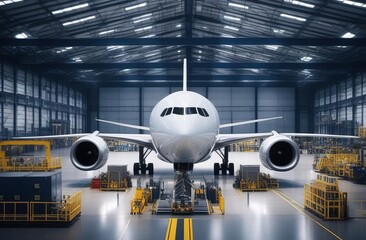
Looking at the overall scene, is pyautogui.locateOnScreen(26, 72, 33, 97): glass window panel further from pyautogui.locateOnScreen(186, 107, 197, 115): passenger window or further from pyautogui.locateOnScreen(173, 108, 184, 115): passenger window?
pyautogui.locateOnScreen(186, 107, 197, 115): passenger window

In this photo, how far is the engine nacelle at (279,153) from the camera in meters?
15.3

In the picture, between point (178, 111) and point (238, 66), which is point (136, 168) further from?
point (238, 66)

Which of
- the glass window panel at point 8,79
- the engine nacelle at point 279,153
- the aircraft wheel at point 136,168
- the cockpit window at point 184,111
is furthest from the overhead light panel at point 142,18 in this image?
the cockpit window at point 184,111

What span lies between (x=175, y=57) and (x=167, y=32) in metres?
10.3

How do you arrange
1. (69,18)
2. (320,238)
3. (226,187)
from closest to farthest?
(320,238)
(226,187)
(69,18)

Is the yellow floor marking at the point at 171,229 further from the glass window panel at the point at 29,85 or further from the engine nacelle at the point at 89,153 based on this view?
the glass window panel at the point at 29,85

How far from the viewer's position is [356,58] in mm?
39781

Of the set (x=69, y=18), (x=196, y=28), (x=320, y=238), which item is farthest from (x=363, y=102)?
(x=320, y=238)

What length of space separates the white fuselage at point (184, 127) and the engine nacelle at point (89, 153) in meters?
3.48

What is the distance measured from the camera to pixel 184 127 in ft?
38.0

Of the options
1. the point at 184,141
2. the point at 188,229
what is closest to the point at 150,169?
the point at 188,229

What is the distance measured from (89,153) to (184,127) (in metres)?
6.69

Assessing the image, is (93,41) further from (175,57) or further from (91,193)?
(175,57)

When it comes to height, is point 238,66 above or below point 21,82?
above
